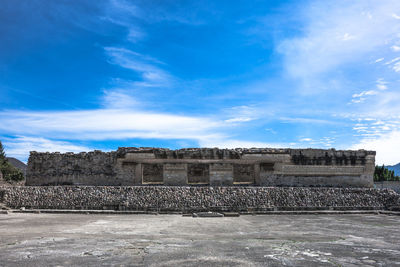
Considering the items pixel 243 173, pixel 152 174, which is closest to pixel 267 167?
pixel 243 173

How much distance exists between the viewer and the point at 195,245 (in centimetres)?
557

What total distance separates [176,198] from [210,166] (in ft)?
8.12

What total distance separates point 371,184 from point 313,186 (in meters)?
2.95

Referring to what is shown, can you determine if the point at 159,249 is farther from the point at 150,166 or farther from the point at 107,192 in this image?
the point at 150,166

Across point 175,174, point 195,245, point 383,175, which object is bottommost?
point 195,245

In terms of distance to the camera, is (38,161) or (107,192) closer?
(107,192)

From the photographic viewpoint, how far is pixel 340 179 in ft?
45.5

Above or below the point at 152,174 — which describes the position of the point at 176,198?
below

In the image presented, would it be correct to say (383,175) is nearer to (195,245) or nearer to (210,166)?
(210,166)

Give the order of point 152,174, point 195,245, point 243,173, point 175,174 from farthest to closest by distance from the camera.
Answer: point 243,173, point 152,174, point 175,174, point 195,245

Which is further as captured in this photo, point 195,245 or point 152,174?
point 152,174

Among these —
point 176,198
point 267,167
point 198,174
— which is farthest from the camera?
point 198,174

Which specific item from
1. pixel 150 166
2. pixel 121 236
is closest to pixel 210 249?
pixel 121 236

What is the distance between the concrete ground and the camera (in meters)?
4.45
